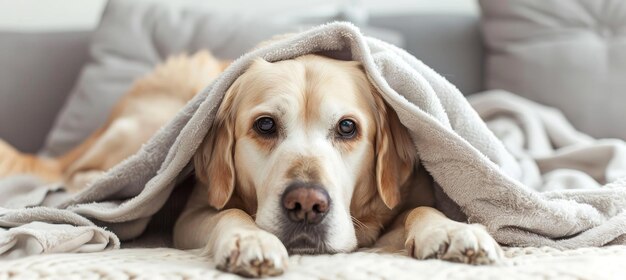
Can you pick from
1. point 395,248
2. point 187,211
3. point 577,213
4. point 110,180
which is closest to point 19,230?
point 110,180

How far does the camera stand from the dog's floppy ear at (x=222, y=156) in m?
1.39

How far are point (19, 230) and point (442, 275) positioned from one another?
0.71 m

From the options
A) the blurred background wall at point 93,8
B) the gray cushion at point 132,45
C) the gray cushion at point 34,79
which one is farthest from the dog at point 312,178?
the blurred background wall at point 93,8

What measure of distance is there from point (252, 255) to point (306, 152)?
10.7 inches

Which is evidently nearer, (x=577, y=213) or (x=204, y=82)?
(x=577, y=213)

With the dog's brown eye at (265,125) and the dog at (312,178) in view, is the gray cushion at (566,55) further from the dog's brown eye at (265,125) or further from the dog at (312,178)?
the dog's brown eye at (265,125)

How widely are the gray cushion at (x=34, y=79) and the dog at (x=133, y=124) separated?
52 cm

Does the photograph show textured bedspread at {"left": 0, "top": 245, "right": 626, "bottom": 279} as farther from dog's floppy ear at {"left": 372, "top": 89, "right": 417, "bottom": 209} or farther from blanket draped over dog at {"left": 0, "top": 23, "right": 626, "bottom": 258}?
dog's floppy ear at {"left": 372, "top": 89, "right": 417, "bottom": 209}

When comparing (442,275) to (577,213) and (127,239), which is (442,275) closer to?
(577,213)

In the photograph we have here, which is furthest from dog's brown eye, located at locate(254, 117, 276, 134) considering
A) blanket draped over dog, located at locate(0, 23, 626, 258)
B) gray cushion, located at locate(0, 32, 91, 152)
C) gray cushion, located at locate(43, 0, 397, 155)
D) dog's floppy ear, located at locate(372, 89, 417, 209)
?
gray cushion, located at locate(0, 32, 91, 152)

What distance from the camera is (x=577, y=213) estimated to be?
4.18ft

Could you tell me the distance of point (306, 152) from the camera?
1.25m

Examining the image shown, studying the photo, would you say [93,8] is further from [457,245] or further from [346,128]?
[457,245]

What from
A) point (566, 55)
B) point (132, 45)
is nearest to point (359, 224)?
point (566, 55)
